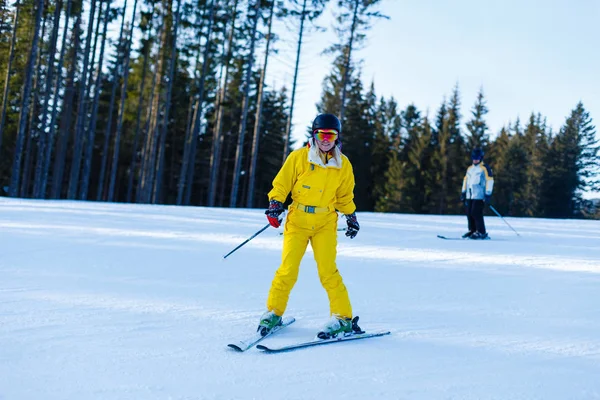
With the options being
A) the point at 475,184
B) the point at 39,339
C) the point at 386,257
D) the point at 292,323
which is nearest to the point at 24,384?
the point at 39,339

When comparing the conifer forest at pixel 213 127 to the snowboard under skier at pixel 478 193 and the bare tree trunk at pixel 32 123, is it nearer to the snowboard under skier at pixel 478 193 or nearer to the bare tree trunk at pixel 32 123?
the bare tree trunk at pixel 32 123

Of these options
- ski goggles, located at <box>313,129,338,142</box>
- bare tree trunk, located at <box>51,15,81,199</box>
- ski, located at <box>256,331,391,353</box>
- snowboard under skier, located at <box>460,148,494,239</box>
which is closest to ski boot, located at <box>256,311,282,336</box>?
ski, located at <box>256,331,391,353</box>

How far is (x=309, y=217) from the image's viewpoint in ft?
11.8

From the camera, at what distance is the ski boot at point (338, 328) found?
11.4 ft

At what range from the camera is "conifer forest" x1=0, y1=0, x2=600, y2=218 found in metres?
22.9

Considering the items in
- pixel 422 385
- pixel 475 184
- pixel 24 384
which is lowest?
pixel 24 384

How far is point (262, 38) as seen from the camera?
75.2 ft

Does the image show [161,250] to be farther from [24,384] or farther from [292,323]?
[24,384]

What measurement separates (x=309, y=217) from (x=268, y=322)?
0.84 metres

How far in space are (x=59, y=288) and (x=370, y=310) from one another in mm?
2941

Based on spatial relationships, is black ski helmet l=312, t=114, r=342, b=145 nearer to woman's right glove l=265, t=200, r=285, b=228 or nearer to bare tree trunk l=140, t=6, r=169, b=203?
woman's right glove l=265, t=200, r=285, b=228

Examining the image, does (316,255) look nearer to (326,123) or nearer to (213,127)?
(326,123)

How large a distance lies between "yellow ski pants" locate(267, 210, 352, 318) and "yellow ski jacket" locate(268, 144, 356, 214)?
0.39 ft

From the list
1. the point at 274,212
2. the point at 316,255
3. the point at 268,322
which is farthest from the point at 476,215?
the point at 268,322
